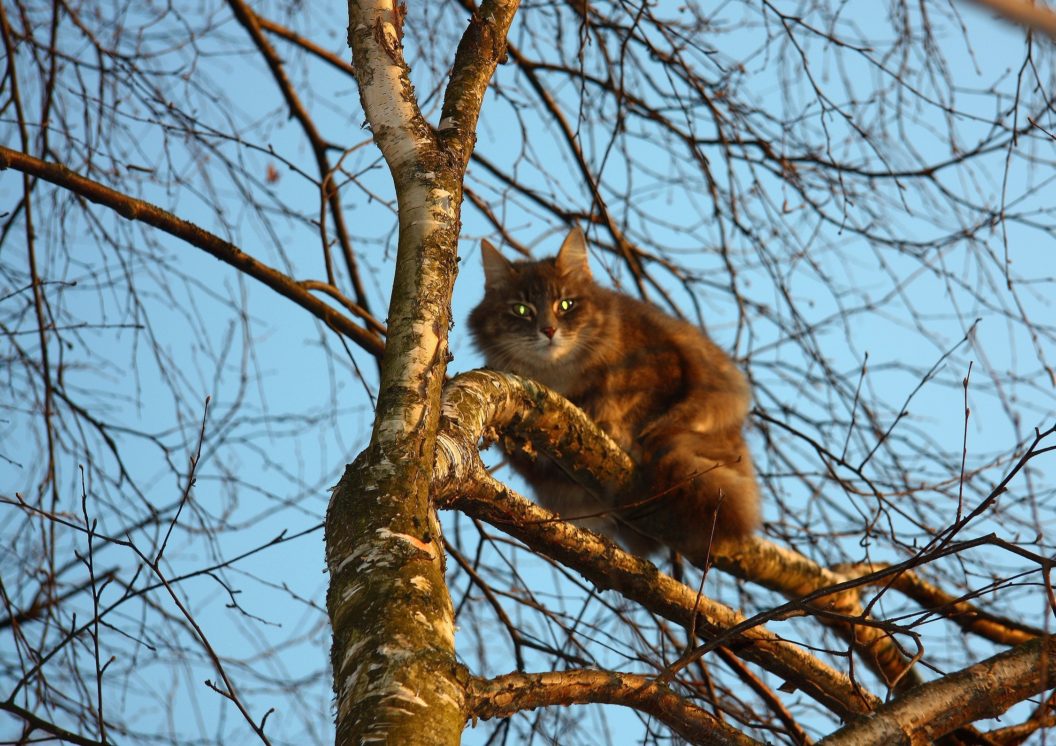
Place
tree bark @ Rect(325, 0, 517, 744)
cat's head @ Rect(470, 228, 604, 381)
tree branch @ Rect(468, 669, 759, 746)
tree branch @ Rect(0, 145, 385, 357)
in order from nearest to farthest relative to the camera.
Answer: tree bark @ Rect(325, 0, 517, 744)
tree branch @ Rect(468, 669, 759, 746)
tree branch @ Rect(0, 145, 385, 357)
cat's head @ Rect(470, 228, 604, 381)

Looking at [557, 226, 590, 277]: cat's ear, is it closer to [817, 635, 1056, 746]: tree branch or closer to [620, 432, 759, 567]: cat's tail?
[620, 432, 759, 567]: cat's tail

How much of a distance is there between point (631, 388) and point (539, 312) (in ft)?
1.90

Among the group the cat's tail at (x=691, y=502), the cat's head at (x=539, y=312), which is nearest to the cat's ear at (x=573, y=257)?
the cat's head at (x=539, y=312)

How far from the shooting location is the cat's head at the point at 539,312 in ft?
14.6

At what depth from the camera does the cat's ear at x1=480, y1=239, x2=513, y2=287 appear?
476 cm

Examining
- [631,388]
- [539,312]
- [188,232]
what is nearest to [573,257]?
[539,312]

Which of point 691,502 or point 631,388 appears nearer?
point 691,502

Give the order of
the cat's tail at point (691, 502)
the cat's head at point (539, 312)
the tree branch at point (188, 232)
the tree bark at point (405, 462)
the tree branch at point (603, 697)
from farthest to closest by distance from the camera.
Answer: the cat's head at point (539, 312)
the cat's tail at point (691, 502)
the tree branch at point (188, 232)
the tree branch at point (603, 697)
the tree bark at point (405, 462)

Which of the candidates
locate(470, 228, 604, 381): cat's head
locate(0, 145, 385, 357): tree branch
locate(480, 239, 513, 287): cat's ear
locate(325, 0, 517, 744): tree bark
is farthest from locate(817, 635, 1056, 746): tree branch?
locate(480, 239, 513, 287): cat's ear

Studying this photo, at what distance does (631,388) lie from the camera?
14.0 feet

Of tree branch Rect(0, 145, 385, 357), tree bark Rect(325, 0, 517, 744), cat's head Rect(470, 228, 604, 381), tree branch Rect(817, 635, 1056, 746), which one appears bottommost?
tree branch Rect(817, 635, 1056, 746)

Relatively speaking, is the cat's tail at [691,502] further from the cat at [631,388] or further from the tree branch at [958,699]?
the tree branch at [958,699]

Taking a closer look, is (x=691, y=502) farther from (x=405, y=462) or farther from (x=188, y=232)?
(x=188, y=232)

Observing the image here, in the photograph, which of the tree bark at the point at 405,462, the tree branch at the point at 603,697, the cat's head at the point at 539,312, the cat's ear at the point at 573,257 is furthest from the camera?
the cat's ear at the point at 573,257
